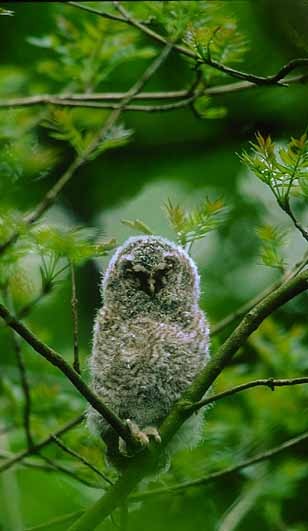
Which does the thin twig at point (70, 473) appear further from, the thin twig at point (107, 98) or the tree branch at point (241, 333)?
the thin twig at point (107, 98)

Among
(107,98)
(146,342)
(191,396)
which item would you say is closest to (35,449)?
(146,342)

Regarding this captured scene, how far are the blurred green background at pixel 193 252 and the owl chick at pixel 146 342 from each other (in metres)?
0.26

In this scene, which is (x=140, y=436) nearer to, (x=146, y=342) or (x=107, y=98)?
(x=146, y=342)

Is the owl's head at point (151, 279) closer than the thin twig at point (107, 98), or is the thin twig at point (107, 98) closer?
the owl's head at point (151, 279)

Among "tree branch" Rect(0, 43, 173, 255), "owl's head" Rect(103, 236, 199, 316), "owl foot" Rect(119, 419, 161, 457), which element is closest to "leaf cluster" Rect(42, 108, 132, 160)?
"tree branch" Rect(0, 43, 173, 255)

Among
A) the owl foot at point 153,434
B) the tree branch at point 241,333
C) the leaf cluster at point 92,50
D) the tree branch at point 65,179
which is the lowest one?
the owl foot at point 153,434

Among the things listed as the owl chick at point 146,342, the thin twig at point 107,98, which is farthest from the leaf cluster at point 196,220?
the thin twig at point 107,98

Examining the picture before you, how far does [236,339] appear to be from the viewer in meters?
2.38

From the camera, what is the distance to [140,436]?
2621 mm

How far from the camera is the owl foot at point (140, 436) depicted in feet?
8.56

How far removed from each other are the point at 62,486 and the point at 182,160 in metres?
3.24

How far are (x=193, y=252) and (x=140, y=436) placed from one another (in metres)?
1.70

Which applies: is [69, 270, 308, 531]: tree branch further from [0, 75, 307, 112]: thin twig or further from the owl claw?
[0, 75, 307, 112]: thin twig

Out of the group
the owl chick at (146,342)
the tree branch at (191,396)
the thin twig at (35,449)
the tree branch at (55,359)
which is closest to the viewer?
the tree branch at (55,359)
